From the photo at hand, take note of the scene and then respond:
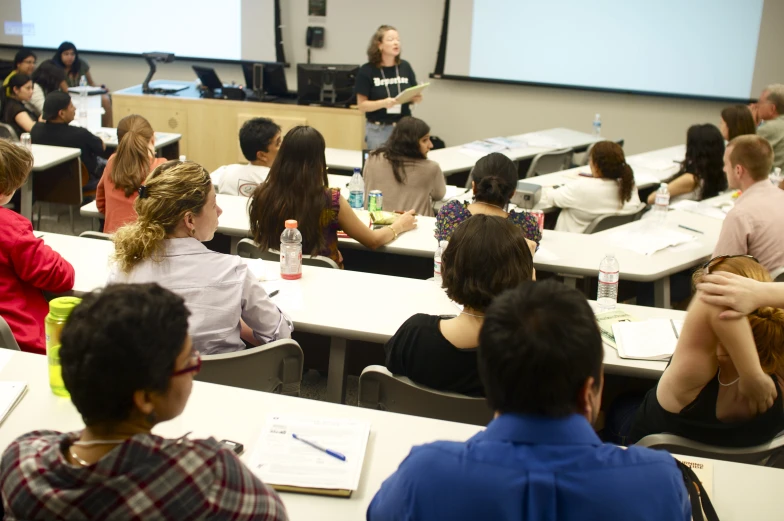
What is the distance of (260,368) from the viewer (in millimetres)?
2506

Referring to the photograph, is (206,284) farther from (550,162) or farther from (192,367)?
(550,162)

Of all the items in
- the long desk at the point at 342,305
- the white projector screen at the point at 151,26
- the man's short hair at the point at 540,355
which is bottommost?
the long desk at the point at 342,305

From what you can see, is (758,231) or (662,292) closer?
(758,231)

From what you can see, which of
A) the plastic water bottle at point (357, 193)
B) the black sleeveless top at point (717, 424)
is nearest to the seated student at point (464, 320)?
the black sleeveless top at point (717, 424)

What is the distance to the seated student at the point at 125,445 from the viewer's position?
1.29 metres

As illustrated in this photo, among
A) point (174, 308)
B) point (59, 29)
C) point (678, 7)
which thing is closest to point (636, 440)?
point (174, 308)

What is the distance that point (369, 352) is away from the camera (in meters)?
3.35

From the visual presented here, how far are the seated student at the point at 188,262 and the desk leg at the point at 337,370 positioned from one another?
40 cm

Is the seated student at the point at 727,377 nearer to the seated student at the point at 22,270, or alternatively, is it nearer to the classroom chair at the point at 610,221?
the seated student at the point at 22,270

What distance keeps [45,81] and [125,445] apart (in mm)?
6525

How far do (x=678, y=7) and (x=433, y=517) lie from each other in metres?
7.27

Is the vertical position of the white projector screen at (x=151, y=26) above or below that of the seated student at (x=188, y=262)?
above

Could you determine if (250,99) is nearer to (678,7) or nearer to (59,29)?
(59,29)

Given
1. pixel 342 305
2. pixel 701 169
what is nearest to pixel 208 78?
pixel 701 169
